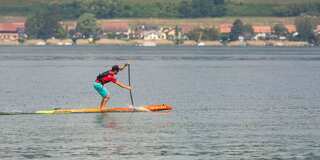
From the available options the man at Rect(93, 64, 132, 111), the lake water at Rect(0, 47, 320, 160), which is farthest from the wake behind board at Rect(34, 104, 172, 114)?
the lake water at Rect(0, 47, 320, 160)

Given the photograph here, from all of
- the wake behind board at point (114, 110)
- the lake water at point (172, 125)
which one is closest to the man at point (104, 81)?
the wake behind board at point (114, 110)

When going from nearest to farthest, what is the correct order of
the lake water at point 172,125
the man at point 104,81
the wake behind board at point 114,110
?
the lake water at point 172,125, the wake behind board at point 114,110, the man at point 104,81

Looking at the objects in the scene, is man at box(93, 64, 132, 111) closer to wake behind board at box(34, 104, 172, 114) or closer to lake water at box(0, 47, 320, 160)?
wake behind board at box(34, 104, 172, 114)

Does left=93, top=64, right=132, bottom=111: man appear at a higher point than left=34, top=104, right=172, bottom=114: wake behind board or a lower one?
higher

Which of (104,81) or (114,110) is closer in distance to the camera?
(114,110)

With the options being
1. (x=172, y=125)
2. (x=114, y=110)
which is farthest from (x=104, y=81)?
(x=172, y=125)

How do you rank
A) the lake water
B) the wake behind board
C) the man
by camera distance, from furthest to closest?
the man < the wake behind board < the lake water

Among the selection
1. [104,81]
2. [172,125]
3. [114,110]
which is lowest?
[114,110]

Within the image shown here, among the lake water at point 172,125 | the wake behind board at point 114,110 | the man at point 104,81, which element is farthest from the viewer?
the man at point 104,81

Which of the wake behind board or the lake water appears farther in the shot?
the wake behind board

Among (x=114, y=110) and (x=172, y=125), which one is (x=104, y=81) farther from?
(x=172, y=125)

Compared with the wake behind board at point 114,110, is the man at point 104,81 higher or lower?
higher

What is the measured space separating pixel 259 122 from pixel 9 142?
1290cm

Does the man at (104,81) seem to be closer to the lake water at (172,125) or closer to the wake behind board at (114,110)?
the wake behind board at (114,110)
